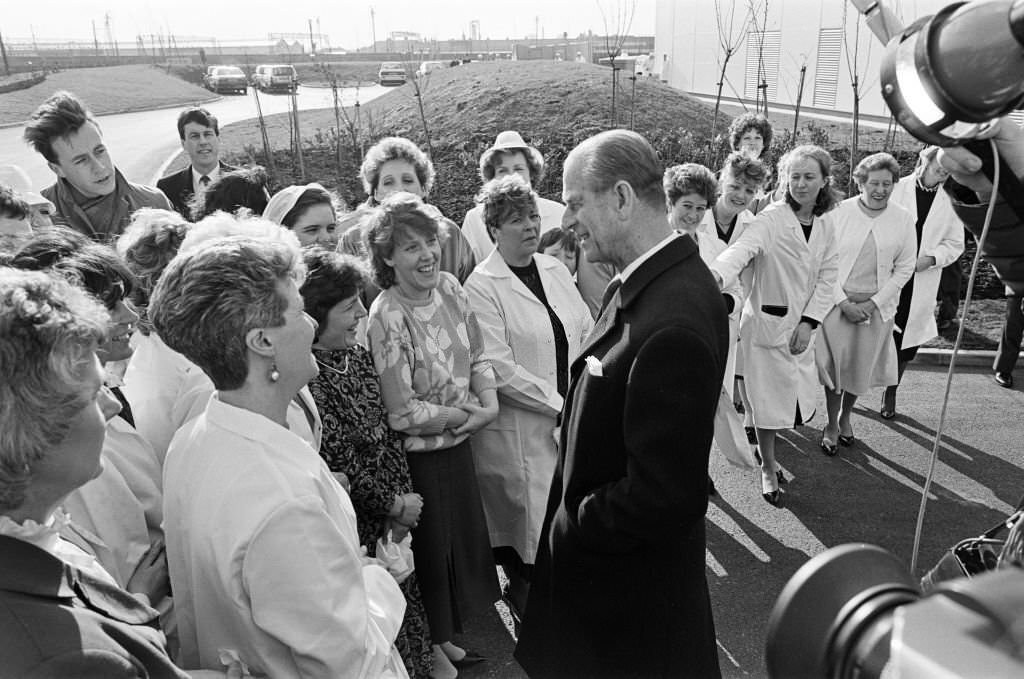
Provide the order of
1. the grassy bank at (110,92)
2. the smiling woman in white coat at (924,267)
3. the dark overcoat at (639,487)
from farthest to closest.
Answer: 1. the grassy bank at (110,92)
2. the smiling woman in white coat at (924,267)
3. the dark overcoat at (639,487)

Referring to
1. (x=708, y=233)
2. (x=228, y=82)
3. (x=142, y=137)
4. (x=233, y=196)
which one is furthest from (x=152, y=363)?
(x=228, y=82)

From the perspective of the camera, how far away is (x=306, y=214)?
12.2ft

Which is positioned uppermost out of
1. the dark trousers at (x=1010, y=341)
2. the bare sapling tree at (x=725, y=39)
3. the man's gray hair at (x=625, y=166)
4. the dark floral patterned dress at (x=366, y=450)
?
the bare sapling tree at (x=725, y=39)

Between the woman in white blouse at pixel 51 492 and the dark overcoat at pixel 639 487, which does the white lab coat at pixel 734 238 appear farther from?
the woman in white blouse at pixel 51 492

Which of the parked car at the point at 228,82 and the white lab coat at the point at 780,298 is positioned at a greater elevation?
the parked car at the point at 228,82

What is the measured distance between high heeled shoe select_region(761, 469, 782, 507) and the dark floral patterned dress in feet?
8.52

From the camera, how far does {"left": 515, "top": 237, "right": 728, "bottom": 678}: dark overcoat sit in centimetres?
221

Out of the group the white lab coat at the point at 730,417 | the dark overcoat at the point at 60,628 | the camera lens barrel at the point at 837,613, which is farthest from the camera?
the white lab coat at the point at 730,417

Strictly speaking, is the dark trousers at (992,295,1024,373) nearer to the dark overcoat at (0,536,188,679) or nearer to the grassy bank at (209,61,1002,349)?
the grassy bank at (209,61,1002,349)

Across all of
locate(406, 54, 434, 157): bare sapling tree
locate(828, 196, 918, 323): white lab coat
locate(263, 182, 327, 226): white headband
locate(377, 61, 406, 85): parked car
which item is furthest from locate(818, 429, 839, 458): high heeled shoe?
locate(377, 61, 406, 85): parked car

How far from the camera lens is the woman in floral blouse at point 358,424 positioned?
295 centimetres

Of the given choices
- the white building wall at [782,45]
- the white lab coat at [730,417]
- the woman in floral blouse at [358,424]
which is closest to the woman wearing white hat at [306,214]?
the woman in floral blouse at [358,424]

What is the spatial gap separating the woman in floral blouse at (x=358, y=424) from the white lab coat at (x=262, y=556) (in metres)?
0.96

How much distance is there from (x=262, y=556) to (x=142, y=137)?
68.9ft
